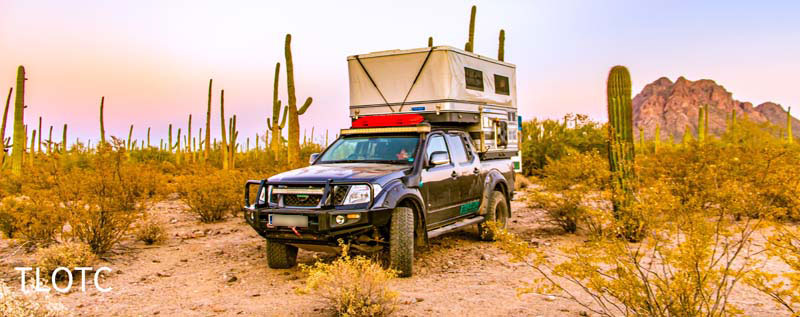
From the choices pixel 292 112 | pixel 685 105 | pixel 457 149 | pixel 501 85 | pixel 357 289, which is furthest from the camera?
pixel 685 105

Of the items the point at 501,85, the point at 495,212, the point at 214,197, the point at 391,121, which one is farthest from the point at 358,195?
the point at 214,197

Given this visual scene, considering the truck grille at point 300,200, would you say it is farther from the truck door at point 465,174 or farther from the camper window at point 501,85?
the camper window at point 501,85

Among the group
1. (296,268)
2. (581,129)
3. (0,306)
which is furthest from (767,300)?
(581,129)

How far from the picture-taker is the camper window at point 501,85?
37.8ft

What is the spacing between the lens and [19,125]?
65.9 feet

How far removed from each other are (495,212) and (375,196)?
11.3 ft

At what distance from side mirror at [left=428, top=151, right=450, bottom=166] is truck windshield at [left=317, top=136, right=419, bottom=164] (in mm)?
260

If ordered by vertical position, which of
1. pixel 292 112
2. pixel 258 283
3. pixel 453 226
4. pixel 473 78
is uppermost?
pixel 292 112

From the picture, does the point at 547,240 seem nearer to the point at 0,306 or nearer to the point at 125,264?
the point at 125,264

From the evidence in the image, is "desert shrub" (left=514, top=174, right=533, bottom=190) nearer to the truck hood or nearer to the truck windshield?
the truck windshield

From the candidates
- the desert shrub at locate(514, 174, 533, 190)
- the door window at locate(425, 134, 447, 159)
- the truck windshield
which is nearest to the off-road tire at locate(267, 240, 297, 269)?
the truck windshield

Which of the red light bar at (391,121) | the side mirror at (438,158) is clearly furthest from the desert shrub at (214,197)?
the side mirror at (438,158)

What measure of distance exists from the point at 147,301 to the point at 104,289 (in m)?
0.86

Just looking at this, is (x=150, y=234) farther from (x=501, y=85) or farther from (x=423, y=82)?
(x=501, y=85)
